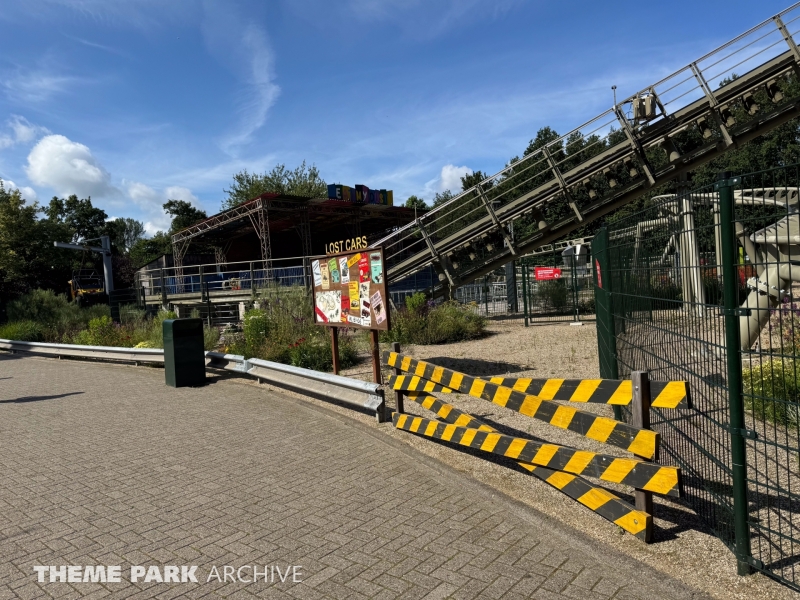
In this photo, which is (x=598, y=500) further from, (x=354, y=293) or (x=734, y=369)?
(x=354, y=293)

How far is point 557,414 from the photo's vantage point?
15.8ft

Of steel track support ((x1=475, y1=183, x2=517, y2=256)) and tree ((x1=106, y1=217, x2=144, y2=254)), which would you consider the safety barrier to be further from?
tree ((x1=106, y1=217, x2=144, y2=254))

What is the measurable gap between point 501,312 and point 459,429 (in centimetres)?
1803

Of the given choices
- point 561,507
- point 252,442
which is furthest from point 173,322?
point 561,507

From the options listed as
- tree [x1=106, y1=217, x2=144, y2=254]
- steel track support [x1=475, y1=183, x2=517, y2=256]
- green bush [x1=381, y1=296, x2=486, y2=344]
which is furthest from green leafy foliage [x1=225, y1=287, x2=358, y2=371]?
tree [x1=106, y1=217, x2=144, y2=254]

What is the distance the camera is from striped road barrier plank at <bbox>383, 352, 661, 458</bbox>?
4.06 meters

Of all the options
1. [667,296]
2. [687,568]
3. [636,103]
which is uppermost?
[636,103]

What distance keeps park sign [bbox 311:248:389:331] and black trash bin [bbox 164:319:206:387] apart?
2.38 meters

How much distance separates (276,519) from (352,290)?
4.79 metres

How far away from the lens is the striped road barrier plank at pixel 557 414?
4.06 metres

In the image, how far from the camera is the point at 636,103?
14438mm

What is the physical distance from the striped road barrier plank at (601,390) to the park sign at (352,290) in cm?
318

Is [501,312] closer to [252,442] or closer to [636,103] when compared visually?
[636,103]

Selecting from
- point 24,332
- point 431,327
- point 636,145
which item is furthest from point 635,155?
point 24,332
